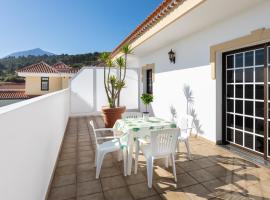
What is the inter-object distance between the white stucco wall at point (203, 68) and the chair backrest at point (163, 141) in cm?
212

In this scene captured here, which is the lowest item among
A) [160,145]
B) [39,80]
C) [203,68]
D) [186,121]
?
[160,145]

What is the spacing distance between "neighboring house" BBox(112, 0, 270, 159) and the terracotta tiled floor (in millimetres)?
704

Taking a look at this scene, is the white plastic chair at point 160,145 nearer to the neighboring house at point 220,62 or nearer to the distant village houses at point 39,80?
the neighboring house at point 220,62

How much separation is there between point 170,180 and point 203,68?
3.00 metres

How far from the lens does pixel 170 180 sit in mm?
2689

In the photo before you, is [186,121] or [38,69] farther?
[38,69]

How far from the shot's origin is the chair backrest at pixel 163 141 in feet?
8.18

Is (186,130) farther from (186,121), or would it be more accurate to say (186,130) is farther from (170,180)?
(170,180)

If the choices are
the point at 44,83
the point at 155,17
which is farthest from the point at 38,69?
the point at 155,17

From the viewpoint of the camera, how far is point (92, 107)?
8.49 metres

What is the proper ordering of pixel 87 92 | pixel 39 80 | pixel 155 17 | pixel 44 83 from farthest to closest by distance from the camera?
pixel 44 83
pixel 39 80
pixel 87 92
pixel 155 17

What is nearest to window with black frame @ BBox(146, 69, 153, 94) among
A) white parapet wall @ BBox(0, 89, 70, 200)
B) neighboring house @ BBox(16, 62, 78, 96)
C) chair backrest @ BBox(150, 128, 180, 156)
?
chair backrest @ BBox(150, 128, 180, 156)

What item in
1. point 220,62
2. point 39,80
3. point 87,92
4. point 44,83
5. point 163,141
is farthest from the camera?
point 44,83

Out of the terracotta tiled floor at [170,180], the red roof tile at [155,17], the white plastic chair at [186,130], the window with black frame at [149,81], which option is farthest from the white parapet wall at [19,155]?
the window with black frame at [149,81]
